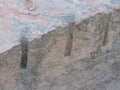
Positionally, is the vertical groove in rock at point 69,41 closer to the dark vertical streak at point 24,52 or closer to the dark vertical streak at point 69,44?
the dark vertical streak at point 69,44

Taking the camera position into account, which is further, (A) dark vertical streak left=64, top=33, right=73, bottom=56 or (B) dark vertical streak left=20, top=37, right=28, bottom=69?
(A) dark vertical streak left=64, top=33, right=73, bottom=56

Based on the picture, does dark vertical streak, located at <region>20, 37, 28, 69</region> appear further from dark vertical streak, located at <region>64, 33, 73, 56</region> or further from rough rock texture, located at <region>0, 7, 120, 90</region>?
dark vertical streak, located at <region>64, 33, 73, 56</region>

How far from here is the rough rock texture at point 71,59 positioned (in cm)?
149

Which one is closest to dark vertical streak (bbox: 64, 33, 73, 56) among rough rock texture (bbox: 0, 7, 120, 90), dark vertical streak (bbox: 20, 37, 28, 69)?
rough rock texture (bbox: 0, 7, 120, 90)

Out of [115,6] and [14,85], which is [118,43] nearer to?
[115,6]

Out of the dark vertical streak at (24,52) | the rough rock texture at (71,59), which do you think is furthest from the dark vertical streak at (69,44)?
the dark vertical streak at (24,52)

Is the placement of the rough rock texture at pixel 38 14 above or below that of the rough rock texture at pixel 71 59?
above

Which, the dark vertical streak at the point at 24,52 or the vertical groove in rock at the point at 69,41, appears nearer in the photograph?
the dark vertical streak at the point at 24,52

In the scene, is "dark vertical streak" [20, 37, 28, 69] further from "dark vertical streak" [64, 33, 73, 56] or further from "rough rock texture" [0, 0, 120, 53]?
"dark vertical streak" [64, 33, 73, 56]

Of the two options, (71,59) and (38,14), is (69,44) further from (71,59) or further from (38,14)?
(38,14)

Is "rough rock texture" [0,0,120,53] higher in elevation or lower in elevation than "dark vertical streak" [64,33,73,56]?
higher

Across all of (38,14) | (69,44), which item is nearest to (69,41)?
(69,44)

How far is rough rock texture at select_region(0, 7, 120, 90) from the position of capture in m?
1.49

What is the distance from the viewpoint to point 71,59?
1670 millimetres
